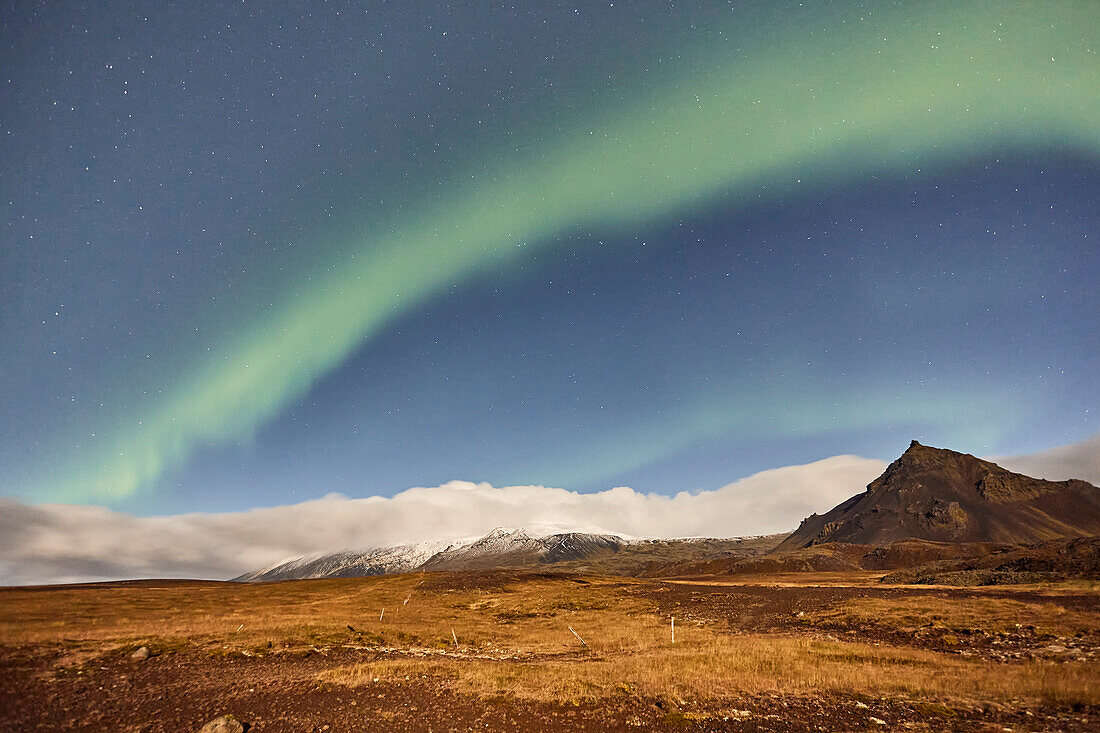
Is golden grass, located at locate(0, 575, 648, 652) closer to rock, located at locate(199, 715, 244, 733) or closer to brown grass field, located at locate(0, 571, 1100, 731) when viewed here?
brown grass field, located at locate(0, 571, 1100, 731)

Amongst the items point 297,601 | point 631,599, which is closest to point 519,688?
point 631,599

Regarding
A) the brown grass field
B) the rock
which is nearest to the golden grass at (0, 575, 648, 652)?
the brown grass field

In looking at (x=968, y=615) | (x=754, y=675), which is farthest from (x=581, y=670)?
(x=968, y=615)

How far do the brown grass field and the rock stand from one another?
1.28m

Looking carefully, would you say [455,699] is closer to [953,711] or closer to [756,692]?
[756,692]

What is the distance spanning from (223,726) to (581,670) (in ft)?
46.9

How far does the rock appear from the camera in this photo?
15148 mm

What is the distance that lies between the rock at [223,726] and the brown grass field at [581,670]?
4.20 feet

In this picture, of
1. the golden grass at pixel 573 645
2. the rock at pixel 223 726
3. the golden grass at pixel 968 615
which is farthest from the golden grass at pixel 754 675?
the golden grass at pixel 968 615

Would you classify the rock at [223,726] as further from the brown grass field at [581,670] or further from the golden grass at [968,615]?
the golden grass at [968,615]

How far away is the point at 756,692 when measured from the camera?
1898cm

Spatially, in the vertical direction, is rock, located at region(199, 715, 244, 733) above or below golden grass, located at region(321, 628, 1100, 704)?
above

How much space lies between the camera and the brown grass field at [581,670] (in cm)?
1658

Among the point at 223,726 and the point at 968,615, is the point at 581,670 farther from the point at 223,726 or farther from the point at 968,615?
the point at 968,615
